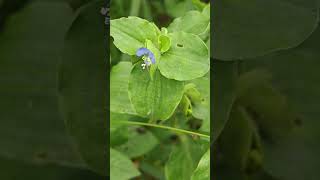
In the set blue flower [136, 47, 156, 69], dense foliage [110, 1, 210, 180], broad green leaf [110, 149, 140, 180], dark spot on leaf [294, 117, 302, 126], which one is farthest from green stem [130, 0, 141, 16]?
dark spot on leaf [294, 117, 302, 126]

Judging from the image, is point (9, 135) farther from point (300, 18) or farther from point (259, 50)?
point (300, 18)

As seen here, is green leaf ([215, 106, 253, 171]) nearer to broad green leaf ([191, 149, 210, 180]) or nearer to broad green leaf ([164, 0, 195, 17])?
broad green leaf ([191, 149, 210, 180])

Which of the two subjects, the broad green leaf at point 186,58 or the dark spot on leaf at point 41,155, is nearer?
the broad green leaf at point 186,58

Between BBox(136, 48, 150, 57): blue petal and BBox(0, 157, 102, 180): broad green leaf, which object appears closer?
BBox(136, 48, 150, 57): blue petal

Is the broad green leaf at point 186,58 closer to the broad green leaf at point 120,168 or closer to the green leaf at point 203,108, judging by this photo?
the green leaf at point 203,108

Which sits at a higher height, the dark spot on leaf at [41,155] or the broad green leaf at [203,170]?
the dark spot on leaf at [41,155]

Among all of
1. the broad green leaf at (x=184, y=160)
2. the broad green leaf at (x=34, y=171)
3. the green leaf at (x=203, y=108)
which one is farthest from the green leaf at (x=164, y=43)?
the broad green leaf at (x=34, y=171)

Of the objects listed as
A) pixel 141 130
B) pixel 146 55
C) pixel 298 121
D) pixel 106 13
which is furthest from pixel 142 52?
pixel 298 121
